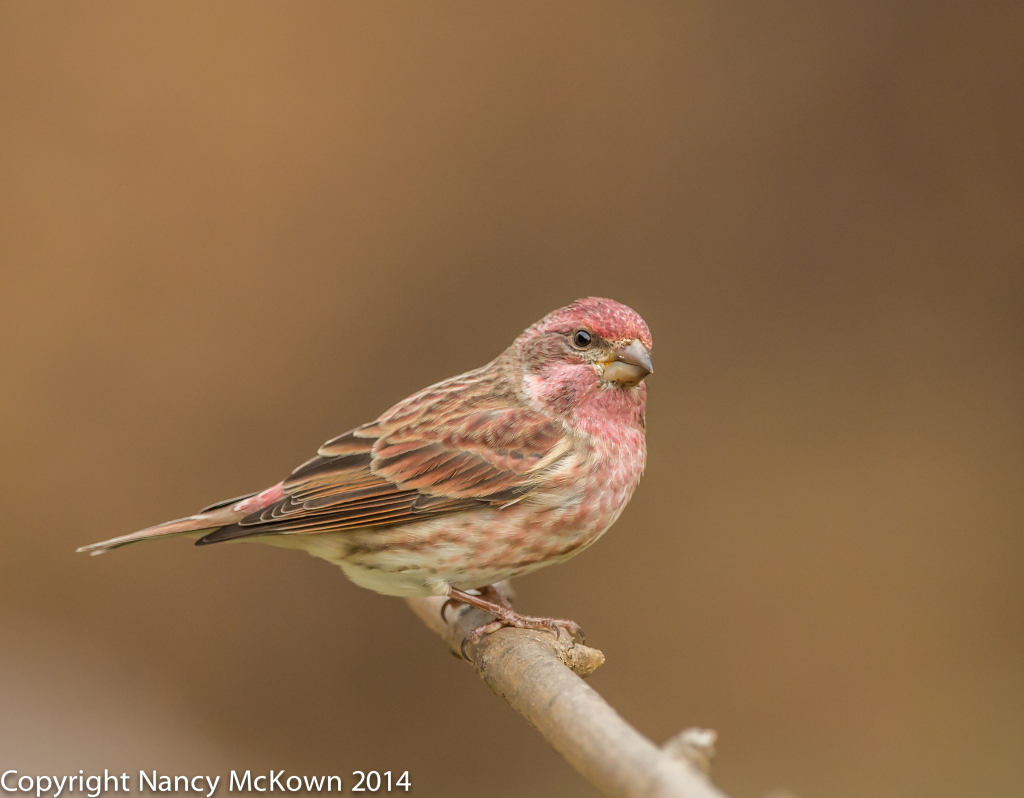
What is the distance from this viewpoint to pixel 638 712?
813cm

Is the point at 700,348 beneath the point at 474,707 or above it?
above

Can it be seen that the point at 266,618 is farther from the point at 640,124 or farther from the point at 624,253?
the point at 640,124

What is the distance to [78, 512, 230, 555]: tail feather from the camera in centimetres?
423

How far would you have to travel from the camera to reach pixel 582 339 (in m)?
4.49

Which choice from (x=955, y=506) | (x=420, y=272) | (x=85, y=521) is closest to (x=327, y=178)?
(x=420, y=272)

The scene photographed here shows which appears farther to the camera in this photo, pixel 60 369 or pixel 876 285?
pixel 876 285

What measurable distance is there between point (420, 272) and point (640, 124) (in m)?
2.07

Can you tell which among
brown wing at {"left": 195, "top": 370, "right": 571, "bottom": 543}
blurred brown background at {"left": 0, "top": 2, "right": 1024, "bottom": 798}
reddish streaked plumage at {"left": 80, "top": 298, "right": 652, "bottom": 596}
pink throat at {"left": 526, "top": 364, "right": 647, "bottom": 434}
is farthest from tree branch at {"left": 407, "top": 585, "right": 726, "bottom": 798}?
blurred brown background at {"left": 0, "top": 2, "right": 1024, "bottom": 798}

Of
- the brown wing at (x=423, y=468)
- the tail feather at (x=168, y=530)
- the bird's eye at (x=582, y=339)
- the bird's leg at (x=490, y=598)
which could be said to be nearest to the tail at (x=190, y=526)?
the tail feather at (x=168, y=530)

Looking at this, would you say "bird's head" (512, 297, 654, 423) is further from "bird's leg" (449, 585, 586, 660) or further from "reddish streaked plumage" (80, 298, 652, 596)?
"bird's leg" (449, 585, 586, 660)

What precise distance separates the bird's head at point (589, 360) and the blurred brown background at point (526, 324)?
12.9ft

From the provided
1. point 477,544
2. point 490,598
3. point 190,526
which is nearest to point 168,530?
point 190,526

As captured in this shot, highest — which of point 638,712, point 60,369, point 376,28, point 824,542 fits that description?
point 376,28

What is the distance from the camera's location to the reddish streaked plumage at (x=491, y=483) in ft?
14.3
